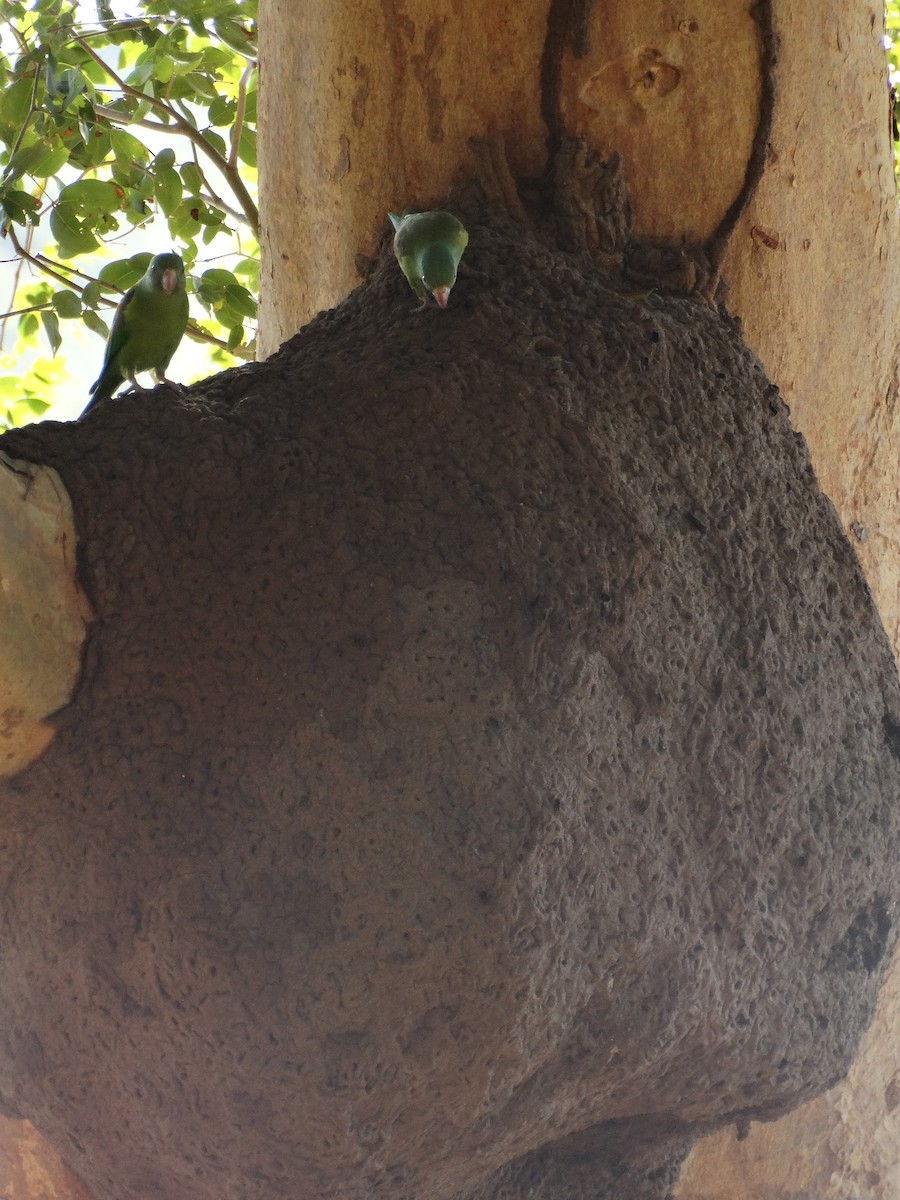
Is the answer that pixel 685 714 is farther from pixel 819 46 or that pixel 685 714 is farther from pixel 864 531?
pixel 819 46

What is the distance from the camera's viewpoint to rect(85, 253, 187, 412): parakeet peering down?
252 centimetres

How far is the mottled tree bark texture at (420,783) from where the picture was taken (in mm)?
1722

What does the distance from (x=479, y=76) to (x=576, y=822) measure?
1332 mm

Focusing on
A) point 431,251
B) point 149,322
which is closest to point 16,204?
point 149,322

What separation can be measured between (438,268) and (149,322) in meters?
0.79

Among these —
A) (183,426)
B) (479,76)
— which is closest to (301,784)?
(183,426)

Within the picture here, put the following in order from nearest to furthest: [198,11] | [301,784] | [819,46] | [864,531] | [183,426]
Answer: [301,784] < [183,426] < [819,46] < [864,531] < [198,11]

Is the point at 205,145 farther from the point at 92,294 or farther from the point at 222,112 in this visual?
the point at 92,294

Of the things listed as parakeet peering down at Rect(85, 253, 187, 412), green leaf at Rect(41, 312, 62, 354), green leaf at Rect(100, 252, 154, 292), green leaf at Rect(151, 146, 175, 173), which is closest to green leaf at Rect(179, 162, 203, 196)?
green leaf at Rect(151, 146, 175, 173)

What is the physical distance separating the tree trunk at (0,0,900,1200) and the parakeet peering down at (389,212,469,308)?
70 mm

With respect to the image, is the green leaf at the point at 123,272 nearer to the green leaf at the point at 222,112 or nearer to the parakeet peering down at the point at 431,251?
the green leaf at the point at 222,112

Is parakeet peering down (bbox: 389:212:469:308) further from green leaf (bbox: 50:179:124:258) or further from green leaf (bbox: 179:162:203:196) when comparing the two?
green leaf (bbox: 179:162:203:196)

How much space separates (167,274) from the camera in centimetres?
250

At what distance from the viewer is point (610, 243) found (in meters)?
2.32
